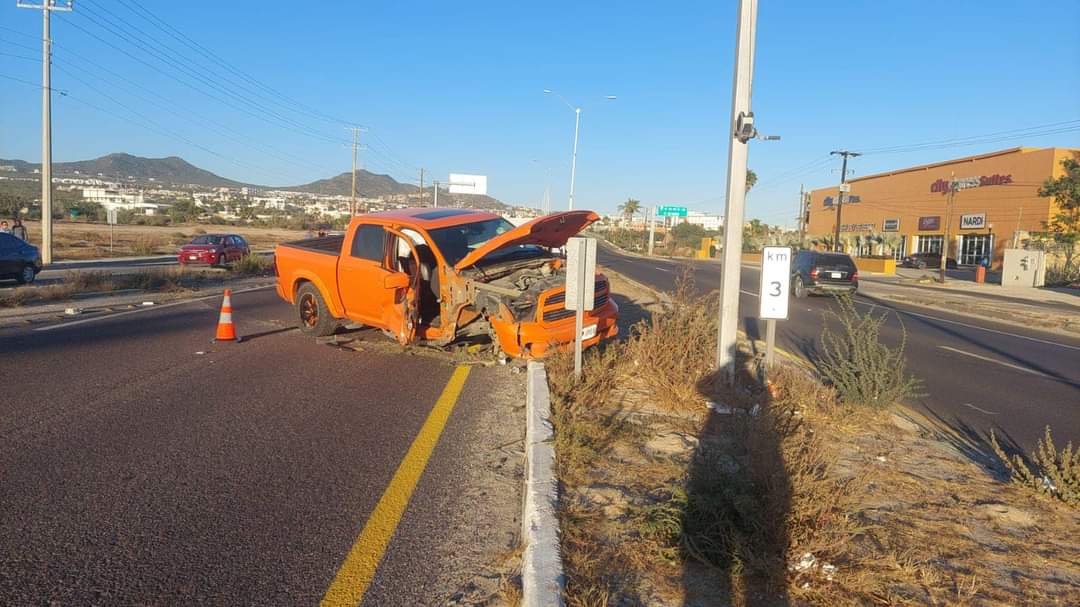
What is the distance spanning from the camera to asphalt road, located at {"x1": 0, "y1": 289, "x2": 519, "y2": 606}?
3.75 metres

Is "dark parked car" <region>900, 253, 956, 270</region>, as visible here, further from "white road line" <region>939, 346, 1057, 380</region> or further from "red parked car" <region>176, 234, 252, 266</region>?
"white road line" <region>939, 346, 1057, 380</region>

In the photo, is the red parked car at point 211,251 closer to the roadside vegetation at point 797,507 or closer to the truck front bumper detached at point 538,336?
the truck front bumper detached at point 538,336

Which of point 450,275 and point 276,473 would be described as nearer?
point 276,473

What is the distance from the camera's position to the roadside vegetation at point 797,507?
3.68 m

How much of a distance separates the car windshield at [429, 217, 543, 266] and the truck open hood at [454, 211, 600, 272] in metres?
0.20

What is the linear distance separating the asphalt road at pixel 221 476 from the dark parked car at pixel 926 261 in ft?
198

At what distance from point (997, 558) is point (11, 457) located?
6.31m

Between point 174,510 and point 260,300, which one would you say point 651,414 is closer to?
point 174,510

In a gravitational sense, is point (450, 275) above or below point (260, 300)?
above

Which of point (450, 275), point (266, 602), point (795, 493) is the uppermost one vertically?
point (450, 275)

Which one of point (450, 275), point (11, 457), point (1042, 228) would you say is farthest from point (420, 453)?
point (1042, 228)

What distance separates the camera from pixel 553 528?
407 cm

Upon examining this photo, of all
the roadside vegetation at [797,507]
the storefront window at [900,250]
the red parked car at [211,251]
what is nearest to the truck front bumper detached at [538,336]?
the roadside vegetation at [797,507]

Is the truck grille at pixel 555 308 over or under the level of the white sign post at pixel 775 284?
under
